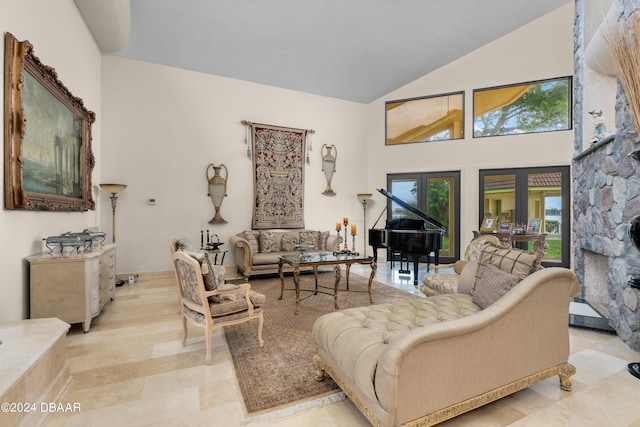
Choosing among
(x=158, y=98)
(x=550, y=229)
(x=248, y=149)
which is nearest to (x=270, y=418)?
(x=248, y=149)

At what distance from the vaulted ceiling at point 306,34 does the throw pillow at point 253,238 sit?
319cm

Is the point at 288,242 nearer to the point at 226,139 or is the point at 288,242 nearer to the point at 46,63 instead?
the point at 226,139

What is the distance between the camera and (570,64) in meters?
5.52

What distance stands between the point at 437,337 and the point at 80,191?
463 cm

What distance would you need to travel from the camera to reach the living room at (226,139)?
5.01 meters

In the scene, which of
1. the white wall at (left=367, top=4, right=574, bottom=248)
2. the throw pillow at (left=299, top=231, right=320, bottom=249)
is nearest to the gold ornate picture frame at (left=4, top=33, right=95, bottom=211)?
the throw pillow at (left=299, top=231, right=320, bottom=249)

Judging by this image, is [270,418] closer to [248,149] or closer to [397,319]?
[397,319]

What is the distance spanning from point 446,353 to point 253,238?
14.9ft

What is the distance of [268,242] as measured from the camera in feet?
18.2

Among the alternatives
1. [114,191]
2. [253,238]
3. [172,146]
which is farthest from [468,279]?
[172,146]

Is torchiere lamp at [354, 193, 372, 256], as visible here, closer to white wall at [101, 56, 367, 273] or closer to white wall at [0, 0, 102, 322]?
white wall at [101, 56, 367, 273]

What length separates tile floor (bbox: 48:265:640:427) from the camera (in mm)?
1670

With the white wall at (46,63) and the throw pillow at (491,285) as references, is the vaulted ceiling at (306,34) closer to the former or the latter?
the white wall at (46,63)

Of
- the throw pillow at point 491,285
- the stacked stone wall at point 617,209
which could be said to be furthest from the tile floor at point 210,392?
the throw pillow at point 491,285
